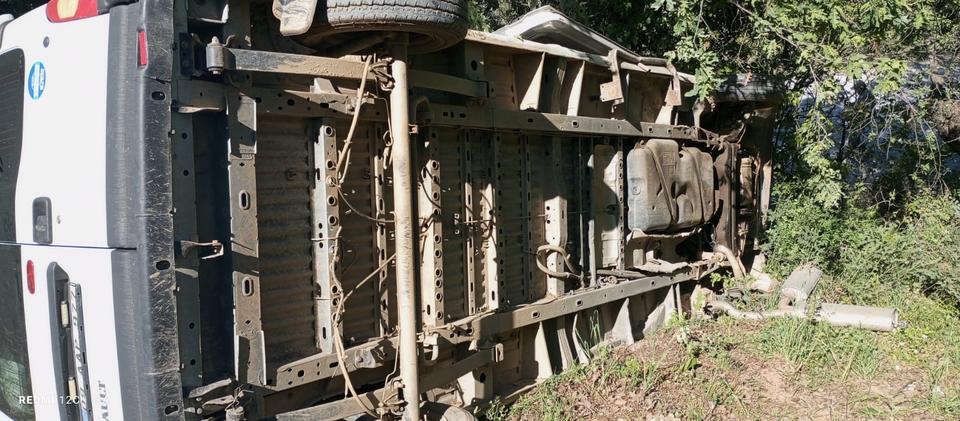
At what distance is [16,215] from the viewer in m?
3.35

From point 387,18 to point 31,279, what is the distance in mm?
2100

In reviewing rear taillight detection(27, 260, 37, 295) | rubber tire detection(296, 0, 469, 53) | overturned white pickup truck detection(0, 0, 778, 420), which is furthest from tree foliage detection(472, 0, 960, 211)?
rear taillight detection(27, 260, 37, 295)

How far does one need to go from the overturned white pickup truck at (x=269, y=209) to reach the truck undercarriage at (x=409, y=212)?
0.01 metres

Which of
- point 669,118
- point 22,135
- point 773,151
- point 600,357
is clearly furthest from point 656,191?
point 22,135

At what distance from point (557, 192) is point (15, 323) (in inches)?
139

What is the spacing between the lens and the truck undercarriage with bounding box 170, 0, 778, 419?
10.1 feet

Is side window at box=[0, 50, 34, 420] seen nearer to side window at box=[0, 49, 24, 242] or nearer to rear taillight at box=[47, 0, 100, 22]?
side window at box=[0, 49, 24, 242]

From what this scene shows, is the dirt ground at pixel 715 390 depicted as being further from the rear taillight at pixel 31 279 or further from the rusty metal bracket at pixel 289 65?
the rear taillight at pixel 31 279

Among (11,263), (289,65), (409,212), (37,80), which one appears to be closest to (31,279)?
(11,263)

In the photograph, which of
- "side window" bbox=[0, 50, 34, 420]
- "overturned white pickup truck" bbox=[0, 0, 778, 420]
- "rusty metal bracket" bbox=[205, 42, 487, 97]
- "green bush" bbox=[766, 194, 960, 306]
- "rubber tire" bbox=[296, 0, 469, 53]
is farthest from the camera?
"green bush" bbox=[766, 194, 960, 306]

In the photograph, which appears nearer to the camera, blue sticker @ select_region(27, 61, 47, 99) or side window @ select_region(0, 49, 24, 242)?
blue sticker @ select_region(27, 61, 47, 99)

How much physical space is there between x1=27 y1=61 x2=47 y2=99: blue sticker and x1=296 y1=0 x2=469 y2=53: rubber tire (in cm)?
117

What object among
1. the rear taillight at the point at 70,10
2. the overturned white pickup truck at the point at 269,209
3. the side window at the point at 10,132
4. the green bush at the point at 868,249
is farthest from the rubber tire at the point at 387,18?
the green bush at the point at 868,249

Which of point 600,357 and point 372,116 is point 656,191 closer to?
point 600,357
